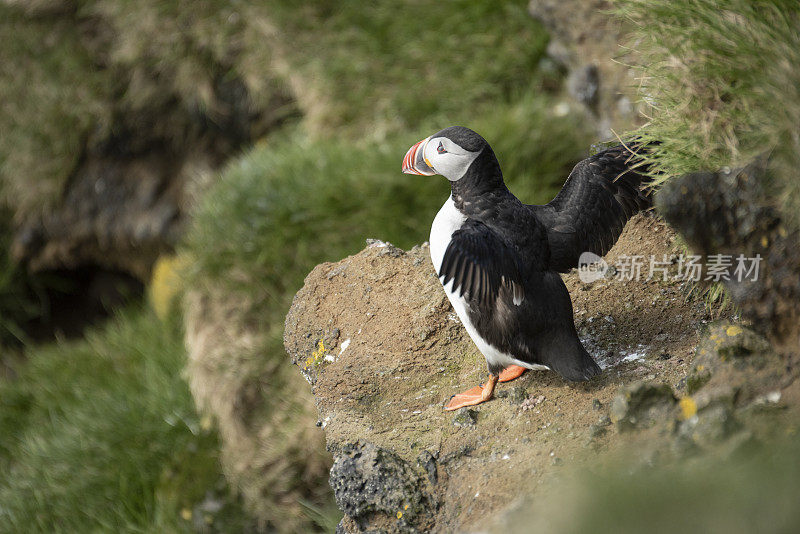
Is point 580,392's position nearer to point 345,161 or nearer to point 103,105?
point 345,161

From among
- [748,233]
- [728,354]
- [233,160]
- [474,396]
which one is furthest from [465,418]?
[233,160]

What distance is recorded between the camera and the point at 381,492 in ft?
7.75

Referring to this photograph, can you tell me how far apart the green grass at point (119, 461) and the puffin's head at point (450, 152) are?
312cm

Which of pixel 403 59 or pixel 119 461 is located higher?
pixel 403 59

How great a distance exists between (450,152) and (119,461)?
368cm

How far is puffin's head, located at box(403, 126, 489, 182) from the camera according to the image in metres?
2.43

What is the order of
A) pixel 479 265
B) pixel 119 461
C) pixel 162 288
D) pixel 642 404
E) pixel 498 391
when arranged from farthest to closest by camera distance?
pixel 162 288 < pixel 119 461 < pixel 498 391 < pixel 479 265 < pixel 642 404

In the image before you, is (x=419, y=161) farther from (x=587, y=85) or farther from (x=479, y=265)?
(x=587, y=85)

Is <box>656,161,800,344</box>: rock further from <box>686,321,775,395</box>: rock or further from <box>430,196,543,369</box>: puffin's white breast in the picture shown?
<box>430,196,543,369</box>: puffin's white breast

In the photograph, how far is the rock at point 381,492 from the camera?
7.70ft

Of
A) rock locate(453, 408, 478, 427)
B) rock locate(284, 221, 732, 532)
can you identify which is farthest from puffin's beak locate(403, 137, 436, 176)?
rock locate(453, 408, 478, 427)

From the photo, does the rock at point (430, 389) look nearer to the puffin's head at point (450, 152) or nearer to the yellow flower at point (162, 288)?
the puffin's head at point (450, 152)

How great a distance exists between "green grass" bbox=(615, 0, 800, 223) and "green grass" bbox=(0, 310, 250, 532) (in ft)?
11.6

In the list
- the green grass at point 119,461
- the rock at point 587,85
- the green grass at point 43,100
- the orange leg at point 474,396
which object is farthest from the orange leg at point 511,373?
the green grass at point 43,100
